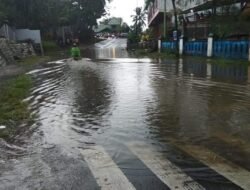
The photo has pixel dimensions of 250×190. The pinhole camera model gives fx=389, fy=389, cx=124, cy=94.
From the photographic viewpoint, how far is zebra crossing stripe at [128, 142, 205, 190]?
4.79 metres

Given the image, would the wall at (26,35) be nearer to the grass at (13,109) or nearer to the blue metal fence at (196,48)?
the blue metal fence at (196,48)

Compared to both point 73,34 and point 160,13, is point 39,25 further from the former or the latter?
point 73,34

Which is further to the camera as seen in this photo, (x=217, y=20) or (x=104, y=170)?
(x=217, y=20)

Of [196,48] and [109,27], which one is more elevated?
[109,27]

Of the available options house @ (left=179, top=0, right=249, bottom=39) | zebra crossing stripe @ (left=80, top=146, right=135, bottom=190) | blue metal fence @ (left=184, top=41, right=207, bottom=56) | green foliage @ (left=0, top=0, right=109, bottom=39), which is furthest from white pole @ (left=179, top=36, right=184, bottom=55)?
zebra crossing stripe @ (left=80, top=146, right=135, bottom=190)

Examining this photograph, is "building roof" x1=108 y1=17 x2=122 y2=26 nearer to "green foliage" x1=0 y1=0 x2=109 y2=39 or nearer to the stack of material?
"green foliage" x1=0 y1=0 x2=109 y2=39

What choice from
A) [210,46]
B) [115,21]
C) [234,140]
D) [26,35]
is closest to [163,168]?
[234,140]

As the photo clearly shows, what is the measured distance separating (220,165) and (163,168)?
804 mm

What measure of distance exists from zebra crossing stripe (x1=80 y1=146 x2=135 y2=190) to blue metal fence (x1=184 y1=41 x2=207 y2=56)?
22958mm

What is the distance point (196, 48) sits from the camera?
1151 inches

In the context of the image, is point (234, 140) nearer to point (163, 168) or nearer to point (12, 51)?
point (163, 168)

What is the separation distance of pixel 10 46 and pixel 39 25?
654 inches

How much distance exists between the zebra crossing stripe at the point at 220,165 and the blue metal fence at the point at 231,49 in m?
18.3

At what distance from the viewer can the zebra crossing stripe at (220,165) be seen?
16.0 feet
